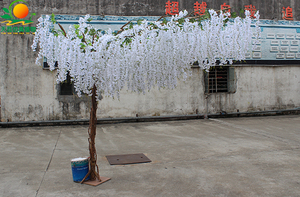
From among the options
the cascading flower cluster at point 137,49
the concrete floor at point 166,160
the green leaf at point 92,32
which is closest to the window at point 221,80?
the concrete floor at point 166,160

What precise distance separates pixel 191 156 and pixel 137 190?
2.15 metres

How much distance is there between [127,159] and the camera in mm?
5332

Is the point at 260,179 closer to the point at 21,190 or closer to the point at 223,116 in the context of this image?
the point at 21,190

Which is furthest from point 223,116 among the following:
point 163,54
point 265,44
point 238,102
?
point 163,54

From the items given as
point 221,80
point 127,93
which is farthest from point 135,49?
point 221,80

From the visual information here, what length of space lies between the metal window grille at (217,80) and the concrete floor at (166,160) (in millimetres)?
2626

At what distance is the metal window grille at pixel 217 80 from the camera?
445 inches

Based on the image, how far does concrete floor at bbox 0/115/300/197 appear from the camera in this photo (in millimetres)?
3738

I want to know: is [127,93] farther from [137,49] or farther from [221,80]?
[137,49]

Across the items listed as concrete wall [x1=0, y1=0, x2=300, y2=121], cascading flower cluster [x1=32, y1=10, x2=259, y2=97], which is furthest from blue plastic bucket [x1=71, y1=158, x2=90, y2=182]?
concrete wall [x1=0, y1=0, x2=300, y2=121]

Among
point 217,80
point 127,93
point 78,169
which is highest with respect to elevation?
point 217,80

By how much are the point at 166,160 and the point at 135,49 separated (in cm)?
264

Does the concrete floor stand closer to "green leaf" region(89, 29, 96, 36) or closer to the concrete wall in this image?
the concrete wall

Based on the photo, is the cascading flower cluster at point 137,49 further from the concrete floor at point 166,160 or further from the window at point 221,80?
the window at point 221,80
